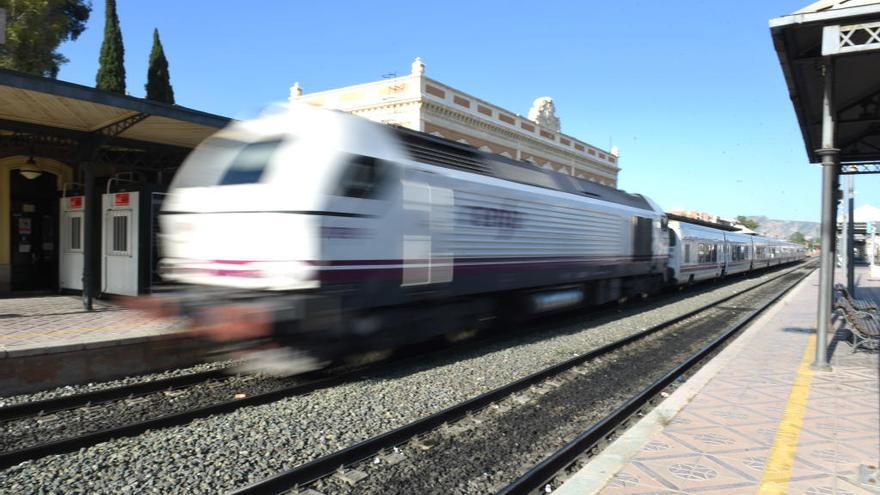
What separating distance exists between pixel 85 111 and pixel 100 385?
4508 mm

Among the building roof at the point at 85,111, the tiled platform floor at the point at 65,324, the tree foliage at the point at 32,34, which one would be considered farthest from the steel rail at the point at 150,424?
the tree foliage at the point at 32,34

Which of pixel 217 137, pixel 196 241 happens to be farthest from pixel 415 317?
pixel 217 137

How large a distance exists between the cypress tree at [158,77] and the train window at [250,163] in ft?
84.7

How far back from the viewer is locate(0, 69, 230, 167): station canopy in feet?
25.4

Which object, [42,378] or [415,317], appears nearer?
[42,378]

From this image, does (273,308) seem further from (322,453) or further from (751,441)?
(751,441)

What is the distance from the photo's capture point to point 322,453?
4.47 m

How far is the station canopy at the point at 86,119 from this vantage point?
7750 mm

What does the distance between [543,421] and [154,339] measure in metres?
4.99

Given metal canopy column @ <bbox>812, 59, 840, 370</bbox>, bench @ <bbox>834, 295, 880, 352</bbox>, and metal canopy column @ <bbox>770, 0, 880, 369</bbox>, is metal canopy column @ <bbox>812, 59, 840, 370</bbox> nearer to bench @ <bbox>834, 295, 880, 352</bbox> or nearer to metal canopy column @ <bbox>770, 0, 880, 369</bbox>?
metal canopy column @ <bbox>770, 0, 880, 369</bbox>

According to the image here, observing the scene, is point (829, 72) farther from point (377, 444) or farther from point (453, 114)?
point (453, 114)

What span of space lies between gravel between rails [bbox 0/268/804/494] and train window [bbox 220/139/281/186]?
7.92ft

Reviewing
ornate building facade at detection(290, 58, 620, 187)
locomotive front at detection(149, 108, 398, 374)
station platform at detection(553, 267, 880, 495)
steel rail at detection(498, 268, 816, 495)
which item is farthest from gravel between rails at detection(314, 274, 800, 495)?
ornate building facade at detection(290, 58, 620, 187)

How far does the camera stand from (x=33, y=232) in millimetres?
12609
